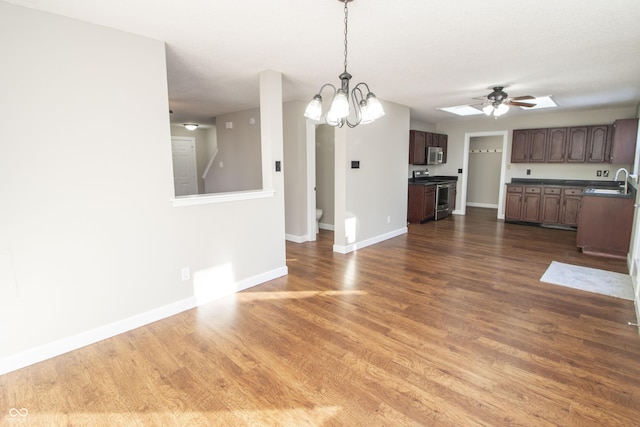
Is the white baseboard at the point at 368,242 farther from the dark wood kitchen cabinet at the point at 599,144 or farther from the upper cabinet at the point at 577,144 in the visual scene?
the dark wood kitchen cabinet at the point at 599,144

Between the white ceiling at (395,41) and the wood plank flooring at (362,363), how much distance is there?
231 cm

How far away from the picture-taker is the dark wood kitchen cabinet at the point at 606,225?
4555mm

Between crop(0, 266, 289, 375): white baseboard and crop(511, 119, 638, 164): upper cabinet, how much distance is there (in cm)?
647

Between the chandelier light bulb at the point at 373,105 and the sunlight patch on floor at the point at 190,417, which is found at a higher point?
the chandelier light bulb at the point at 373,105

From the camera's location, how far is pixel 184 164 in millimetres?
9273

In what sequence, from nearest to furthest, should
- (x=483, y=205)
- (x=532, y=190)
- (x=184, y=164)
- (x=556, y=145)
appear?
(x=556, y=145) → (x=532, y=190) → (x=184, y=164) → (x=483, y=205)

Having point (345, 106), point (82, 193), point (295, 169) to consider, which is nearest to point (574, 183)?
point (295, 169)

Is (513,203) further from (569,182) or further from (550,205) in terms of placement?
(569,182)

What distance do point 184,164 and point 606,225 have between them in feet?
30.3

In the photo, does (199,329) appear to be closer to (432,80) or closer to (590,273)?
(432,80)

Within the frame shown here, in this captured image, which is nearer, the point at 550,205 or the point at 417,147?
the point at 550,205

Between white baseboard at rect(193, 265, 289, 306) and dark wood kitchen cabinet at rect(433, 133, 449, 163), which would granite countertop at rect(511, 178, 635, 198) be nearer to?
dark wood kitchen cabinet at rect(433, 133, 449, 163)

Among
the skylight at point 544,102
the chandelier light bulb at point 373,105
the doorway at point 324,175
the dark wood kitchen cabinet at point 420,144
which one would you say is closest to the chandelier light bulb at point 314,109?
the chandelier light bulb at point 373,105

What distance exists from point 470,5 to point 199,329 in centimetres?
306
